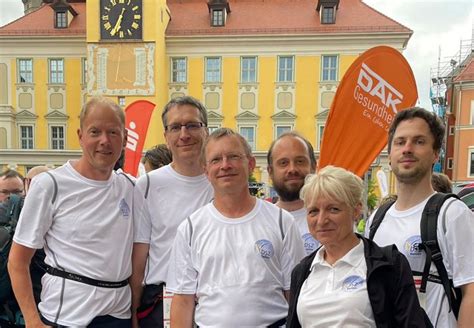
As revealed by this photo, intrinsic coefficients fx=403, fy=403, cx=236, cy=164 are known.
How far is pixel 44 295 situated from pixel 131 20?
29.0 m

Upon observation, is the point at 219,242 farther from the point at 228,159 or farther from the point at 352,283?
the point at 352,283

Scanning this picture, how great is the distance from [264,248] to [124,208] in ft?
3.31

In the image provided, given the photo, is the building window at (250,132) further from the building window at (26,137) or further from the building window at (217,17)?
the building window at (26,137)

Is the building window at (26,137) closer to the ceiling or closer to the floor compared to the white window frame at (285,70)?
closer to the floor

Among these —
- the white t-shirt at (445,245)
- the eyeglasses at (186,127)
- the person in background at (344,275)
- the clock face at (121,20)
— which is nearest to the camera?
the person in background at (344,275)

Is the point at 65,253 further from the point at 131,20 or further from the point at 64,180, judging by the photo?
the point at 131,20

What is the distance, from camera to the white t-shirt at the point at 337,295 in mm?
1837

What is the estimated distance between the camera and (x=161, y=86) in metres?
29.3

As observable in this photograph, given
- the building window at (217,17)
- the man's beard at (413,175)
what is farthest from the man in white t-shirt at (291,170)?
the building window at (217,17)

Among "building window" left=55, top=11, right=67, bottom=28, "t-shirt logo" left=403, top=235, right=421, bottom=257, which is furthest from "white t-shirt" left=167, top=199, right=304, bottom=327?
"building window" left=55, top=11, right=67, bottom=28

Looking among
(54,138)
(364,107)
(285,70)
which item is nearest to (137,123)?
(364,107)

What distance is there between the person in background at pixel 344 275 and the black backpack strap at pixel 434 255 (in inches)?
13.9

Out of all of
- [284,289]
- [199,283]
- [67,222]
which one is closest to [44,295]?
[67,222]

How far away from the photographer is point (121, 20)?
28641 millimetres
